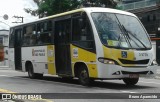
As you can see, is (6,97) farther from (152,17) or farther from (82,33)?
(152,17)

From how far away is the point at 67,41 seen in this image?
17531mm

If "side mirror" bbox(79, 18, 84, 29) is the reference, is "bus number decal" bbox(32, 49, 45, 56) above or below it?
below

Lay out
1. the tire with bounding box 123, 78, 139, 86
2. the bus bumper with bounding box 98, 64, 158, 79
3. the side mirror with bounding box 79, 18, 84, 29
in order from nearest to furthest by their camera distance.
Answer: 1. the bus bumper with bounding box 98, 64, 158, 79
2. the side mirror with bounding box 79, 18, 84, 29
3. the tire with bounding box 123, 78, 139, 86

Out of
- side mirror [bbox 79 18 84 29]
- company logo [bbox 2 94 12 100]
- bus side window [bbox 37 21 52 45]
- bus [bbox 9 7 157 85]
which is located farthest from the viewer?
bus side window [bbox 37 21 52 45]

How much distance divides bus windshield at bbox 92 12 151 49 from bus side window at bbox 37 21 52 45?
3750 mm

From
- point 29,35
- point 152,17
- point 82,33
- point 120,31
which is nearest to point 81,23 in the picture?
point 82,33

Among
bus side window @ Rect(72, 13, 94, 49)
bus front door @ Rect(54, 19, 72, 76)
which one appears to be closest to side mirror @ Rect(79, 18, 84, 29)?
bus side window @ Rect(72, 13, 94, 49)

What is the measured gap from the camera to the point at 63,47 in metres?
17.9

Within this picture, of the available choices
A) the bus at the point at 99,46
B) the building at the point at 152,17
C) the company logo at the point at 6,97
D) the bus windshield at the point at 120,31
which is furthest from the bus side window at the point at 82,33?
the building at the point at 152,17

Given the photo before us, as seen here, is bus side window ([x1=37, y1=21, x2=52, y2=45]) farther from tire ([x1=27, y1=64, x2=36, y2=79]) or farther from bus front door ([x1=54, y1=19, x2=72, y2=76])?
tire ([x1=27, y1=64, x2=36, y2=79])

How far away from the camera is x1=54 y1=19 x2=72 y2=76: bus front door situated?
690 inches

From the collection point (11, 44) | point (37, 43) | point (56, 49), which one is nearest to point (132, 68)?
point (56, 49)

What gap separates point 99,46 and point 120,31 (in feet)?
3.54

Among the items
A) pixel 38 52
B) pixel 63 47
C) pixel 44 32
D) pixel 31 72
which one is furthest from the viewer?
pixel 31 72
